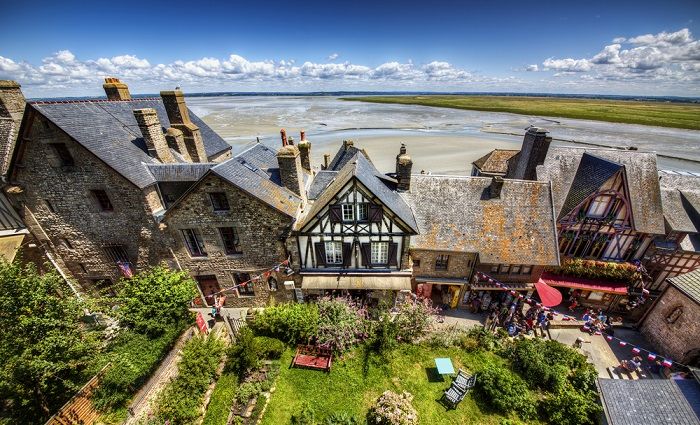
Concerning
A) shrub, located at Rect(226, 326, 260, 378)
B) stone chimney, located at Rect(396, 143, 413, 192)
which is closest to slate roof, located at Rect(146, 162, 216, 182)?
shrub, located at Rect(226, 326, 260, 378)

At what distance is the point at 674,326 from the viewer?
53.2 ft

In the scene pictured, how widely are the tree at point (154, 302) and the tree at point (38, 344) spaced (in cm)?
215

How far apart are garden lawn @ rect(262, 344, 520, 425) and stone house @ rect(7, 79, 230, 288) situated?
11.1 meters

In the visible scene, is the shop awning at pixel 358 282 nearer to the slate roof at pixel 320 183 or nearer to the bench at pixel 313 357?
the bench at pixel 313 357

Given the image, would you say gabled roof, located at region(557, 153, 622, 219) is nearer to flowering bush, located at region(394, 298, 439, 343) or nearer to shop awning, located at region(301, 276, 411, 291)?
flowering bush, located at region(394, 298, 439, 343)

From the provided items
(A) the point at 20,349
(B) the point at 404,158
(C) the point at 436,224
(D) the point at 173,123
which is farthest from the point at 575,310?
(D) the point at 173,123

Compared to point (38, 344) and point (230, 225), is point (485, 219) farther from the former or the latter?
point (38, 344)

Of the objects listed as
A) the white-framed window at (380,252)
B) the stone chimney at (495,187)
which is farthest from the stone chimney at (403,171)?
the stone chimney at (495,187)

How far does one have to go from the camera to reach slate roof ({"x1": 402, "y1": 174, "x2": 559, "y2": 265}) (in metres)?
17.9

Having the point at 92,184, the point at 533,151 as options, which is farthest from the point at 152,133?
the point at 533,151

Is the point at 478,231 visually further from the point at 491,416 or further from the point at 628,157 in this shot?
the point at 628,157

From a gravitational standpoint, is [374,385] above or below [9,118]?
below

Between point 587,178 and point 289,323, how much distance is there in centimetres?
2209

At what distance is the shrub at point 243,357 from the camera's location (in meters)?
14.2
